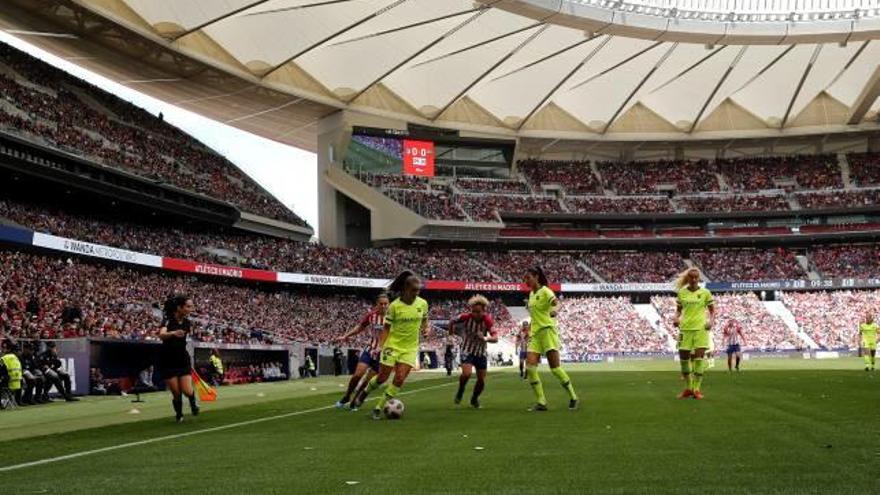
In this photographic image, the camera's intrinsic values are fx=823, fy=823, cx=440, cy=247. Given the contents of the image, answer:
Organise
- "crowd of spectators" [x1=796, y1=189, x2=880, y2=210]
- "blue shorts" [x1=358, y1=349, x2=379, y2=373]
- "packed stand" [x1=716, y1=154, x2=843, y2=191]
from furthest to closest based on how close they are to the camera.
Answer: "packed stand" [x1=716, y1=154, x2=843, y2=191] → "crowd of spectators" [x1=796, y1=189, x2=880, y2=210] → "blue shorts" [x1=358, y1=349, x2=379, y2=373]

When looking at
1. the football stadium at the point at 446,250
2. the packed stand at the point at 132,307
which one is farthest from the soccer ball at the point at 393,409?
the packed stand at the point at 132,307

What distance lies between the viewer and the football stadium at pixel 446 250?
356 inches

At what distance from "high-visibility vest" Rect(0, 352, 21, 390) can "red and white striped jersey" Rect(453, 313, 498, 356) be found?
484 inches

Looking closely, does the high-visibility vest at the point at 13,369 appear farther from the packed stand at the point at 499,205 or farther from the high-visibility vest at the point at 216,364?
the packed stand at the point at 499,205

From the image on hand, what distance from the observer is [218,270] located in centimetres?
5328

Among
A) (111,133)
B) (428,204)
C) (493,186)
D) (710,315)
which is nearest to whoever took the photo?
(710,315)

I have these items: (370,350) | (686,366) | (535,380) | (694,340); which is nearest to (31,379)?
(370,350)

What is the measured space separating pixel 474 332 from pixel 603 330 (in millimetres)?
51169

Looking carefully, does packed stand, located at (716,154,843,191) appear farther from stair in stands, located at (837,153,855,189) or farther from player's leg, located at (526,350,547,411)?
player's leg, located at (526,350,547,411)

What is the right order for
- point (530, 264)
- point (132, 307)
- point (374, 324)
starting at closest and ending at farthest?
1. point (374, 324)
2. point (132, 307)
3. point (530, 264)

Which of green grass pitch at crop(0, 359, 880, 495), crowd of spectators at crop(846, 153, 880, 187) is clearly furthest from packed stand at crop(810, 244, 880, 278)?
green grass pitch at crop(0, 359, 880, 495)

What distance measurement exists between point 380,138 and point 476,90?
30.2 ft

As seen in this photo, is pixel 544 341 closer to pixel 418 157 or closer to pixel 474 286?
pixel 474 286

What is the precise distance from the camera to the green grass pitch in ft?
20.3
